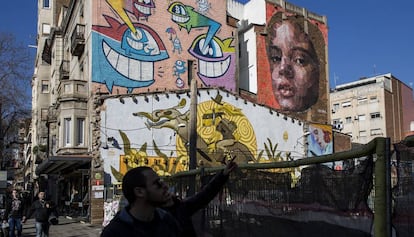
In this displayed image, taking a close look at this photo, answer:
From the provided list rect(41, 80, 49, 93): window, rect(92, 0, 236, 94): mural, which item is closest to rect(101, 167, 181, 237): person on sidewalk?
rect(92, 0, 236, 94): mural

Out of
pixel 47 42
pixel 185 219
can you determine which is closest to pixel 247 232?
pixel 185 219

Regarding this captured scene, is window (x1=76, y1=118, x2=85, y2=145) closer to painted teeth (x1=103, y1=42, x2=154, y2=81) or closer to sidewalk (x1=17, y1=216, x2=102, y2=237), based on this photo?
painted teeth (x1=103, y1=42, x2=154, y2=81)

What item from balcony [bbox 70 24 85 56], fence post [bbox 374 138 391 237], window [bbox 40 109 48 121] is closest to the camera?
fence post [bbox 374 138 391 237]

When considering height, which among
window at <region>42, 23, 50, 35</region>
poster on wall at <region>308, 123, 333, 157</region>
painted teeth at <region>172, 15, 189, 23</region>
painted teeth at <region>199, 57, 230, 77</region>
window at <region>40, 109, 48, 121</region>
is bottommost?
poster on wall at <region>308, 123, 333, 157</region>

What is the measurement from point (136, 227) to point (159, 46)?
2786cm

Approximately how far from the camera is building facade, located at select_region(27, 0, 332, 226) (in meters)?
26.1

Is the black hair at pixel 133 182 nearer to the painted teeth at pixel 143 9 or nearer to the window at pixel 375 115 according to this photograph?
the painted teeth at pixel 143 9

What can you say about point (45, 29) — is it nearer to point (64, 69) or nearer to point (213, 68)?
point (64, 69)

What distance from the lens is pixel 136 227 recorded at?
9.83ft

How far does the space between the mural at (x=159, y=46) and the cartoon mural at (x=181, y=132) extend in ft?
7.74

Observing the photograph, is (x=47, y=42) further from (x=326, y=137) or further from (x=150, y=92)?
(x=326, y=137)

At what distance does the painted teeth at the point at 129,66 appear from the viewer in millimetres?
28016

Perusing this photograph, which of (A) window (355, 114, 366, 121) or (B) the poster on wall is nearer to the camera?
(B) the poster on wall

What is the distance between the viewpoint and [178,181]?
31.8ft
